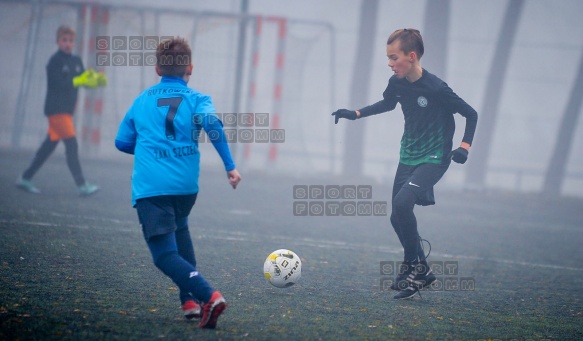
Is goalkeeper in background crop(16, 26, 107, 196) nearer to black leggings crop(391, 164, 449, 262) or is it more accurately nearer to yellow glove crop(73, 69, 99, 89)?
yellow glove crop(73, 69, 99, 89)

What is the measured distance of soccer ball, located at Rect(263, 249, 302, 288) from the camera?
6.02 m

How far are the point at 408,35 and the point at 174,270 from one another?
2.80 metres

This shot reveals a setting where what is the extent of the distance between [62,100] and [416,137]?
6.38 m

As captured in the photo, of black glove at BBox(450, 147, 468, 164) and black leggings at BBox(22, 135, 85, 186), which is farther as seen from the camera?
black leggings at BBox(22, 135, 85, 186)

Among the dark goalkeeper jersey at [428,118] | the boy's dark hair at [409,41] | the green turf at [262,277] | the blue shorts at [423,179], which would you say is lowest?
the green turf at [262,277]

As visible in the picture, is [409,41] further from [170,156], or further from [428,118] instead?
[170,156]

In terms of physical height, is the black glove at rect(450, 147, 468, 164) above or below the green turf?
above

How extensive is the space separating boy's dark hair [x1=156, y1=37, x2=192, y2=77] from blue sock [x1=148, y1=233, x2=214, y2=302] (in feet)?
Answer: 3.40

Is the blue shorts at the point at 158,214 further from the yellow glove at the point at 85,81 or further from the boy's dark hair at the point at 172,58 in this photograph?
the yellow glove at the point at 85,81

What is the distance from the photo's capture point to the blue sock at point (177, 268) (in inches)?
178

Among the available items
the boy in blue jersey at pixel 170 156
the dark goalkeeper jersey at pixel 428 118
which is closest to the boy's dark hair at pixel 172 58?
the boy in blue jersey at pixel 170 156

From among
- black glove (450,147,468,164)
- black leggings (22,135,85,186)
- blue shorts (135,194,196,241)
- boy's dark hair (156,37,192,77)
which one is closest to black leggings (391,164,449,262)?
black glove (450,147,468,164)

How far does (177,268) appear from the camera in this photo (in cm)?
461

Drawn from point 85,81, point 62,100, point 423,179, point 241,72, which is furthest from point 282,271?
point 241,72
